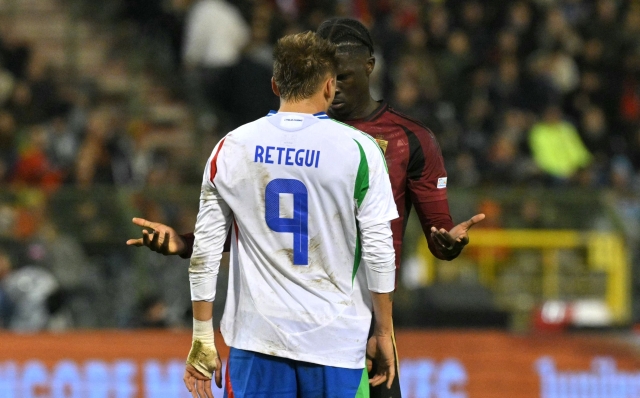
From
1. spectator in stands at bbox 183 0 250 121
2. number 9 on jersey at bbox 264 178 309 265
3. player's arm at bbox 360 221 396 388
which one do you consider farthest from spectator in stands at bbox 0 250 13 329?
number 9 on jersey at bbox 264 178 309 265

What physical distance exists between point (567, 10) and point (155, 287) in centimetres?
833

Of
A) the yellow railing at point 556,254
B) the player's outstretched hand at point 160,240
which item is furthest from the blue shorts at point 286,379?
the yellow railing at point 556,254

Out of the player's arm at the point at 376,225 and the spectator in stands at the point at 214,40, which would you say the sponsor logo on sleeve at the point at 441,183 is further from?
the spectator in stands at the point at 214,40

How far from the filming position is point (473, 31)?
A: 1461cm

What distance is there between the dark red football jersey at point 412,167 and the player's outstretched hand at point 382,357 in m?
0.64

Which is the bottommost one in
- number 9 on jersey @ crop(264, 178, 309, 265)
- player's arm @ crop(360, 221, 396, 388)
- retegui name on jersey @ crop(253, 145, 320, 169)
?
player's arm @ crop(360, 221, 396, 388)

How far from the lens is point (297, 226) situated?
158 inches

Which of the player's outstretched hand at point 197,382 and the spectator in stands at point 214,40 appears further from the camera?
the spectator in stands at point 214,40

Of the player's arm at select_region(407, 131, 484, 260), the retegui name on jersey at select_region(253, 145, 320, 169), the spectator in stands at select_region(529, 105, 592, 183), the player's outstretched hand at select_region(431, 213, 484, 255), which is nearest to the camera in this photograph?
the retegui name on jersey at select_region(253, 145, 320, 169)

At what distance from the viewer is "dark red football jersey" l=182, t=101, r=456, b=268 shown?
4785mm

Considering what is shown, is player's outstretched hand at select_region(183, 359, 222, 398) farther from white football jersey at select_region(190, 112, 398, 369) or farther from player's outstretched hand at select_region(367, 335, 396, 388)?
player's outstretched hand at select_region(367, 335, 396, 388)

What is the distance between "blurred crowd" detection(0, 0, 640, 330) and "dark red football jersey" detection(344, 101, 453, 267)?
5.50m

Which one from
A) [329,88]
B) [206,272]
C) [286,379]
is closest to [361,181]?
[329,88]

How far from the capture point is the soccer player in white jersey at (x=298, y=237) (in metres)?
3.99
